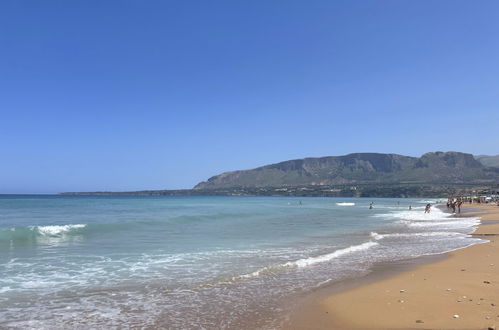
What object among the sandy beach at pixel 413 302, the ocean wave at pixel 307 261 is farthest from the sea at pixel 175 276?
the sandy beach at pixel 413 302

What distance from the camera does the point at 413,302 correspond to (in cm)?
791

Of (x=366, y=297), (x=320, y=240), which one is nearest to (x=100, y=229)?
(x=320, y=240)

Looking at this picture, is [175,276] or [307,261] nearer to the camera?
[175,276]

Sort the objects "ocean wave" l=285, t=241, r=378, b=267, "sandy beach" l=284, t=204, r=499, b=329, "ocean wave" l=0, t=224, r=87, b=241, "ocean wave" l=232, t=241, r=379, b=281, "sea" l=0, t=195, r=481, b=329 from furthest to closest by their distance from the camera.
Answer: "ocean wave" l=0, t=224, r=87, b=241 → "ocean wave" l=285, t=241, r=378, b=267 → "ocean wave" l=232, t=241, r=379, b=281 → "sea" l=0, t=195, r=481, b=329 → "sandy beach" l=284, t=204, r=499, b=329

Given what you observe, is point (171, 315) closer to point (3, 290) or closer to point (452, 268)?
point (3, 290)

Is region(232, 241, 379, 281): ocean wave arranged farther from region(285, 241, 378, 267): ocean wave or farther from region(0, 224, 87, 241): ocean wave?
region(0, 224, 87, 241): ocean wave

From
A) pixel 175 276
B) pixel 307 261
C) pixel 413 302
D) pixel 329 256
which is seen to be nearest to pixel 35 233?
pixel 175 276

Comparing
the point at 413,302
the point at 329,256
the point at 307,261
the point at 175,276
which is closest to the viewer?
the point at 413,302

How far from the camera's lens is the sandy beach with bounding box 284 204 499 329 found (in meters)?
6.66

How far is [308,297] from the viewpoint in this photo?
8.73m

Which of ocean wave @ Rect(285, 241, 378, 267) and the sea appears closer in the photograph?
the sea

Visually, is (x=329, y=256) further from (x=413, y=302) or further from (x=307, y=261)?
(x=413, y=302)

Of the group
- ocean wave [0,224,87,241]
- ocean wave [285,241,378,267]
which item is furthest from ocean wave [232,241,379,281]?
ocean wave [0,224,87,241]

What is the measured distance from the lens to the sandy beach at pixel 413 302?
21.8 feet
